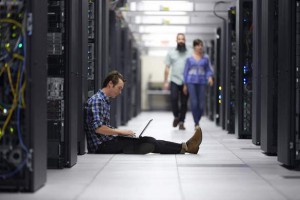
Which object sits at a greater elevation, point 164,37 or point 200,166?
point 164,37

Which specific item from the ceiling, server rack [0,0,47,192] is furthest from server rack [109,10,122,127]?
server rack [0,0,47,192]

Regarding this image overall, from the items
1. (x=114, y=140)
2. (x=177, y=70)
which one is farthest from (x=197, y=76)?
(x=114, y=140)

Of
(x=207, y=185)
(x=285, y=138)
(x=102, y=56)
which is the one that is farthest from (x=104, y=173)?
(x=102, y=56)

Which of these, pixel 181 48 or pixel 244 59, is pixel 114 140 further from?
pixel 181 48

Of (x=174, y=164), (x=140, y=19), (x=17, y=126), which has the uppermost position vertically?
(x=140, y=19)

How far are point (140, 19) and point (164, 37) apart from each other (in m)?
5.63

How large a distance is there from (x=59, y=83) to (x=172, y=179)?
1584 millimetres

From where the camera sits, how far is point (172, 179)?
5.47 meters

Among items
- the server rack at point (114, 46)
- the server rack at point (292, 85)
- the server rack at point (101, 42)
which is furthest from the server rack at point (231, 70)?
the server rack at point (292, 85)

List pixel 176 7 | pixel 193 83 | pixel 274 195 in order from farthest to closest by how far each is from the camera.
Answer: pixel 176 7
pixel 193 83
pixel 274 195

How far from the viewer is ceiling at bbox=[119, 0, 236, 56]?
14836 millimetres

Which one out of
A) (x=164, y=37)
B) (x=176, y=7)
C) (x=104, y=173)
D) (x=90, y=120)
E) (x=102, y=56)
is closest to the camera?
(x=104, y=173)

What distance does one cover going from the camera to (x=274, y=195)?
4629 millimetres

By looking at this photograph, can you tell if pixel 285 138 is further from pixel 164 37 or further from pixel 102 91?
pixel 164 37
